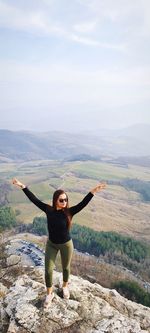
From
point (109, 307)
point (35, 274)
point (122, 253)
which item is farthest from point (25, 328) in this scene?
point (122, 253)

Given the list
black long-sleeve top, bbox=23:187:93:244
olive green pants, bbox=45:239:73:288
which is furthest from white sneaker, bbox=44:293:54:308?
black long-sleeve top, bbox=23:187:93:244

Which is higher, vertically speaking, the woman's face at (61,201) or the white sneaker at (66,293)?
the woman's face at (61,201)

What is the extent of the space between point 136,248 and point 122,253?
758 cm

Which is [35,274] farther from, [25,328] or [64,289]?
[25,328]

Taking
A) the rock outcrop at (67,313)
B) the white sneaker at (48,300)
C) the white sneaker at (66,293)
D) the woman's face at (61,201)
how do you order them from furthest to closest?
the white sneaker at (66,293) → the white sneaker at (48,300) → the woman's face at (61,201) → the rock outcrop at (67,313)

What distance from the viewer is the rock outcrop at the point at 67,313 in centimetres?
1498

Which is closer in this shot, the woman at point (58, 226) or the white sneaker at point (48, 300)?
the woman at point (58, 226)

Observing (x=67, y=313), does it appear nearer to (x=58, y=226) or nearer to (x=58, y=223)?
(x=58, y=226)

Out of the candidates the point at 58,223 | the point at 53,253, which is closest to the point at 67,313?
the point at 53,253

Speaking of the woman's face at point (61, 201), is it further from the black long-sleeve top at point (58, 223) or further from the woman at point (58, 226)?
the black long-sleeve top at point (58, 223)

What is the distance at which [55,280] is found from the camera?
18906 mm

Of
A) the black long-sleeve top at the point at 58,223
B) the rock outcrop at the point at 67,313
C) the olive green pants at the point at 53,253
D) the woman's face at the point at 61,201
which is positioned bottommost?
the rock outcrop at the point at 67,313

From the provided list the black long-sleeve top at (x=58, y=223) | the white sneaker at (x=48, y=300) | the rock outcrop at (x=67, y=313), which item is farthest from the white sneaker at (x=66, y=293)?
the black long-sleeve top at (x=58, y=223)

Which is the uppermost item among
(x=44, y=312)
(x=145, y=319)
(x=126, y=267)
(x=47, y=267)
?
(x=47, y=267)
